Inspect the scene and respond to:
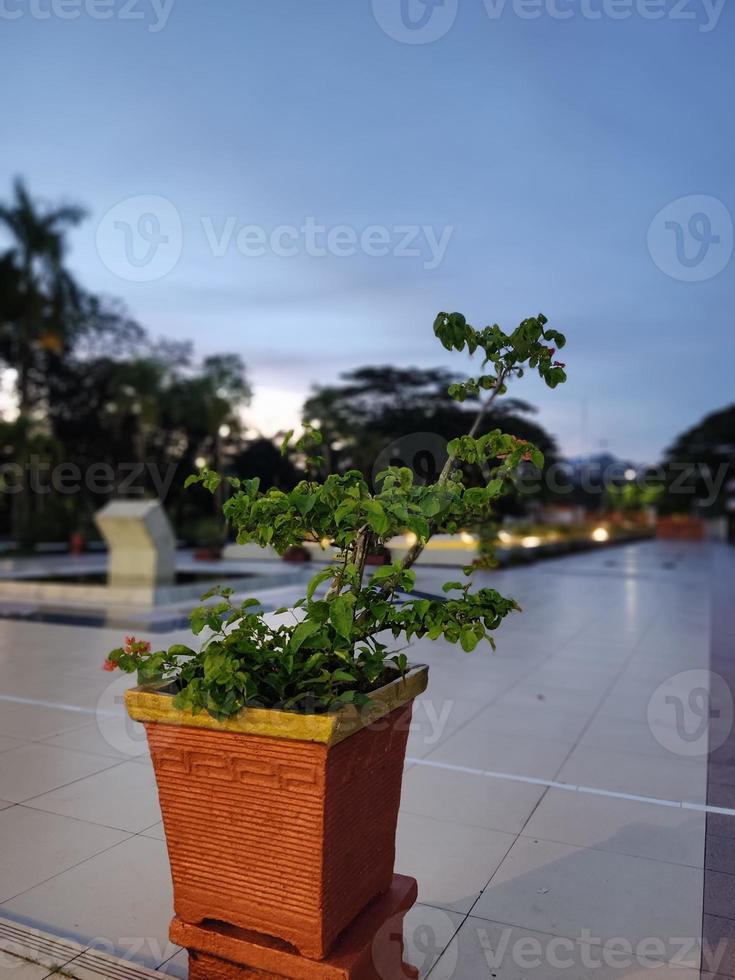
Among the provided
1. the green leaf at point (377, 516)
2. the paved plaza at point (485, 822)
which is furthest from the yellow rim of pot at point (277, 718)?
the paved plaza at point (485, 822)

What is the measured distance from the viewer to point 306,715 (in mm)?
1844

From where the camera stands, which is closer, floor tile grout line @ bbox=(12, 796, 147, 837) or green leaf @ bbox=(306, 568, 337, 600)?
green leaf @ bbox=(306, 568, 337, 600)

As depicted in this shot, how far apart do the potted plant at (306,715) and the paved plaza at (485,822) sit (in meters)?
0.62

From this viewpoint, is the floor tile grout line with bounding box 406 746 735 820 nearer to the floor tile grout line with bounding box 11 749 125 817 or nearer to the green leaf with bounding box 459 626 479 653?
the floor tile grout line with bounding box 11 749 125 817

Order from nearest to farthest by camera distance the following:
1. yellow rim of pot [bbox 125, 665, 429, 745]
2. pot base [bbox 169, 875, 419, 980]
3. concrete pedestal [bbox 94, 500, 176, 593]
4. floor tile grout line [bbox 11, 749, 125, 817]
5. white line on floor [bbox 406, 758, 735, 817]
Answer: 1. yellow rim of pot [bbox 125, 665, 429, 745]
2. pot base [bbox 169, 875, 419, 980]
3. floor tile grout line [bbox 11, 749, 125, 817]
4. white line on floor [bbox 406, 758, 735, 817]
5. concrete pedestal [bbox 94, 500, 176, 593]

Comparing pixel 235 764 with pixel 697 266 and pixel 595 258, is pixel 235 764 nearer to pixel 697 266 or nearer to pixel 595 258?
pixel 697 266

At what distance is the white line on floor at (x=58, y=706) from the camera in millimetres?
5266

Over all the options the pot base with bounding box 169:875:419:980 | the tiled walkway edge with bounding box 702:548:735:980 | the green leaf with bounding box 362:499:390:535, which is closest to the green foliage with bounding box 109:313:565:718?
the green leaf with bounding box 362:499:390:535

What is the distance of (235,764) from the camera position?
1.96m

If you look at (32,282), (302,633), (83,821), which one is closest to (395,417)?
(32,282)

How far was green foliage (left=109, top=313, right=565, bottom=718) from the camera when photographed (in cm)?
200

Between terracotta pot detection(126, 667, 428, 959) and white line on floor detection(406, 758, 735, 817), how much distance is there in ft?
7.08

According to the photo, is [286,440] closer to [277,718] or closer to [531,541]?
[277,718]

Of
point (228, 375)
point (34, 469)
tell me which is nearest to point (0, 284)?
point (34, 469)
